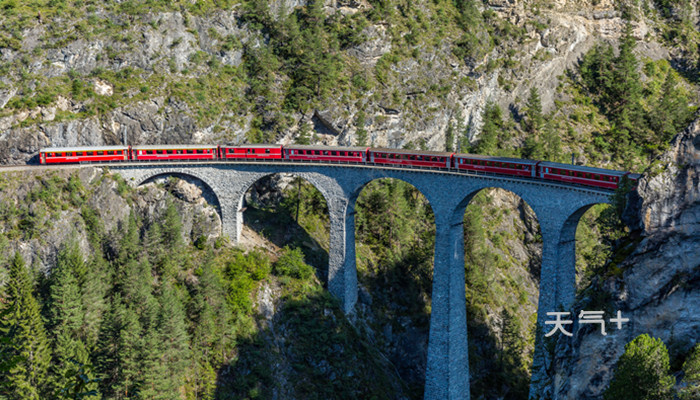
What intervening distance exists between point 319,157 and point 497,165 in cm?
1777

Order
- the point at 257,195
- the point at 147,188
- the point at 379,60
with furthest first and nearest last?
the point at 379,60, the point at 257,195, the point at 147,188

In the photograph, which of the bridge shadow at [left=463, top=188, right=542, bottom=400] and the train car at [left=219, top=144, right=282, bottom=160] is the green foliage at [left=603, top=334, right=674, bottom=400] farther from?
the train car at [left=219, top=144, right=282, bottom=160]

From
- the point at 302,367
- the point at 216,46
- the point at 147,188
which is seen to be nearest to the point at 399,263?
the point at 302,367

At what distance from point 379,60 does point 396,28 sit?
260 inches

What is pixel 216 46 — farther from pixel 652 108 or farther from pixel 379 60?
pixel 652 108

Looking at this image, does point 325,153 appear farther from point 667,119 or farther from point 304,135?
point 667,119

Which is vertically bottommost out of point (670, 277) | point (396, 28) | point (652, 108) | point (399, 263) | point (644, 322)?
point (644, 322)

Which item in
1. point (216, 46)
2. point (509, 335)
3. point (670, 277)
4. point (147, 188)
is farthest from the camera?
point (216, 46)

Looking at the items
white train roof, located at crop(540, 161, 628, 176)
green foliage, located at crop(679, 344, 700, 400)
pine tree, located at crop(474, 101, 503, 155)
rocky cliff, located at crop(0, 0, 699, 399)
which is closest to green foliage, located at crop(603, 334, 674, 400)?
A: green foliage, located at crop(679, 344, 700, 400)

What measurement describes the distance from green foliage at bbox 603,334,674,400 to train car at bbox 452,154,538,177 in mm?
25667

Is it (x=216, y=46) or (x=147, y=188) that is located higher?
(x=216, y=46)

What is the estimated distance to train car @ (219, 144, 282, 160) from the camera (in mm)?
61344

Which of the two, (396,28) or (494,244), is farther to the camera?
(396,28)

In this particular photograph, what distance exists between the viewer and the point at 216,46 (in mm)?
76812
